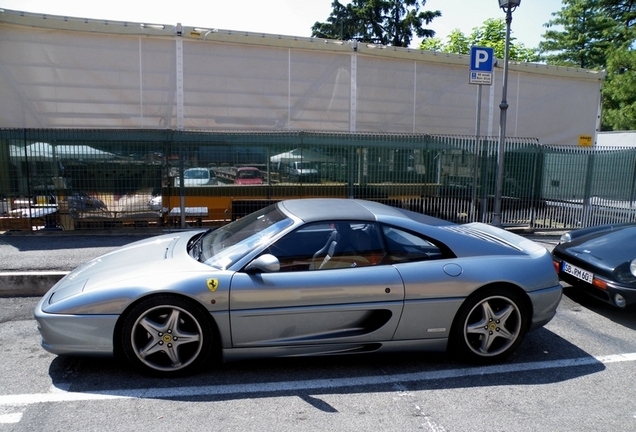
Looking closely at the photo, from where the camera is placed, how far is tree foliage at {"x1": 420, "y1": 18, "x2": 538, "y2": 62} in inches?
1276

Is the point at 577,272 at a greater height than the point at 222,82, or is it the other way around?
the point at 222,82

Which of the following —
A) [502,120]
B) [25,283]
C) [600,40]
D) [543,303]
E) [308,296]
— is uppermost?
[600,40]

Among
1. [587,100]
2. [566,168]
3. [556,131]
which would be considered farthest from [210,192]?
[587,100]

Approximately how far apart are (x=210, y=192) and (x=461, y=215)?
16.4ft

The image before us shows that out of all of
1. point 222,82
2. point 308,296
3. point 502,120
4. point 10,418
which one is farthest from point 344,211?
point 222,82

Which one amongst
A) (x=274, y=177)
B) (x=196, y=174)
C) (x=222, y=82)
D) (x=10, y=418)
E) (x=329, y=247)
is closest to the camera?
(x=10, y=418)

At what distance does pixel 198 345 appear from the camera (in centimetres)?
363

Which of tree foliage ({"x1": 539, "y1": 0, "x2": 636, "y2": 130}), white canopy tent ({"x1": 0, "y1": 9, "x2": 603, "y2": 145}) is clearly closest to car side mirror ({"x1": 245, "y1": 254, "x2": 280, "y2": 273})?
white canopy tent ({"x1": 0, "y1": 9, "x2": 603, "y2": 145})

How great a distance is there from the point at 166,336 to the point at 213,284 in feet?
1.68

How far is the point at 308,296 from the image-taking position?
3.65 meters

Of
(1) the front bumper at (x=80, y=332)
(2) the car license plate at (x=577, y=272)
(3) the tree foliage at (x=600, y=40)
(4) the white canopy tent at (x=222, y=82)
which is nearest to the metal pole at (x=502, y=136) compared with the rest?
(2) the car license plate at (x=577, y=272)

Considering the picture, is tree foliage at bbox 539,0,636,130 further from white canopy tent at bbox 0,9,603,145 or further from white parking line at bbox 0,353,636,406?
white parking line at bbox 0,353,636,406

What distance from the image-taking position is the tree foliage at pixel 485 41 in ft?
106

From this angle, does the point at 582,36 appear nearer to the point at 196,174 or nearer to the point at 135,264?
the point at 196,174
